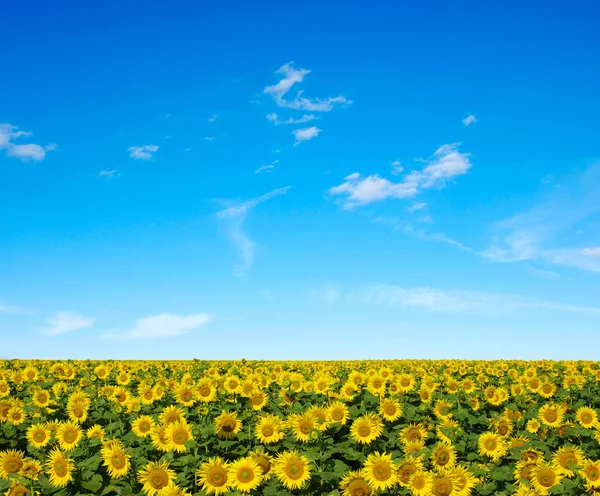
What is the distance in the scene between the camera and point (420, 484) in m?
6.06

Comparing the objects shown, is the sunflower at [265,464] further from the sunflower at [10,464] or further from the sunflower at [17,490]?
the sunflower at [10,464]

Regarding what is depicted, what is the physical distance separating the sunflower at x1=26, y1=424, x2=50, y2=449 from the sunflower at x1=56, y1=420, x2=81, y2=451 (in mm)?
322

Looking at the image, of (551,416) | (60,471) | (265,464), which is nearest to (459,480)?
(265,464)

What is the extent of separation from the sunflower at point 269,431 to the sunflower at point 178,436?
103 cm

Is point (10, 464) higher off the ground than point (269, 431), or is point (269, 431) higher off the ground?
point (269, 431)

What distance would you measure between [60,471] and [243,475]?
2.81m

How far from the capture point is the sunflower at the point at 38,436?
961 cm

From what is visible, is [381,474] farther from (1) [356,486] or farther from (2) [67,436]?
(2) [67,436]

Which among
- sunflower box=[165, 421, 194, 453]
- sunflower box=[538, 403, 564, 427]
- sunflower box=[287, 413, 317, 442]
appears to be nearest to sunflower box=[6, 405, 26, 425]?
sunflower box=[165, 421, 194, 453]

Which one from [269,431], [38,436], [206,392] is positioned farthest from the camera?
[206,392]

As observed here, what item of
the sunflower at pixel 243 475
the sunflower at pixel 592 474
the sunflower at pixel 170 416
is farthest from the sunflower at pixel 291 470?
the sunflower at pixel 592 474

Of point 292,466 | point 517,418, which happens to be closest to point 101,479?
point 292,466

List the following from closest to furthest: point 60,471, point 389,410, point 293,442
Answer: point 60,471
point 293,442
point 389,410

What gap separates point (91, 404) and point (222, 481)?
22.6 ft
